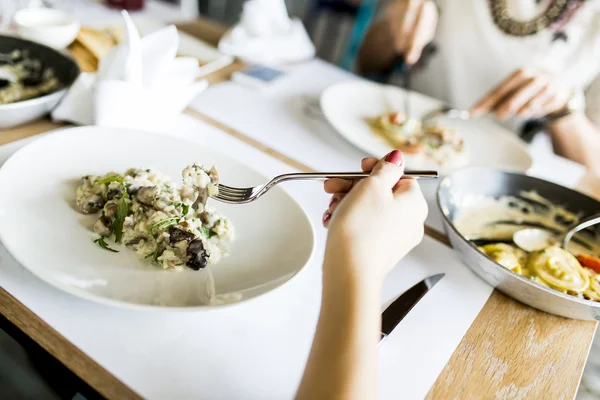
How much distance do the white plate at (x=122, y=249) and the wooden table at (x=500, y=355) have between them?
A: 0.07m

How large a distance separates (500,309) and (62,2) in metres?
1.65

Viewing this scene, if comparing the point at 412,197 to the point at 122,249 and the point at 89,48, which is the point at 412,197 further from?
the point at 89,48

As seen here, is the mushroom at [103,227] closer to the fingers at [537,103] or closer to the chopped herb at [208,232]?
the chopped herb at [208,232]

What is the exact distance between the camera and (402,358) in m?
0.70

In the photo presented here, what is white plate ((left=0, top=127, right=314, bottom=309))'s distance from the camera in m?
0.66

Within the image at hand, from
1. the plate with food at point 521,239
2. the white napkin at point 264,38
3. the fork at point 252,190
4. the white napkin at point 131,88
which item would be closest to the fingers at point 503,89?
the plate with food at point 521,239

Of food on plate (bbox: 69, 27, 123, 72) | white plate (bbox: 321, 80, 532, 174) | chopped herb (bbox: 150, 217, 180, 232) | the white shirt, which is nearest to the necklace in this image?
the white shirt

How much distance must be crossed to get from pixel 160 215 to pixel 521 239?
0.70m

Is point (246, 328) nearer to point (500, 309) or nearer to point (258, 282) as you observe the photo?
point (258, 282)

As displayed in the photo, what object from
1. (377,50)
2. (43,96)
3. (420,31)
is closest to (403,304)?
(43,96)

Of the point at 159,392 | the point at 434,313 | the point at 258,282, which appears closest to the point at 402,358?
the point at 434,313

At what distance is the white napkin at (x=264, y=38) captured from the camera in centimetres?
151

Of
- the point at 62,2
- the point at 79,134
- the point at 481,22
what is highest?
the point at 481,22

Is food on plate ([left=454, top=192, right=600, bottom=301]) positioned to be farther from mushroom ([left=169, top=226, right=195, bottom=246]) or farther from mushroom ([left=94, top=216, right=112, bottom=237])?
mushroom ([left=94, top=216, right=112, bottom=237])
